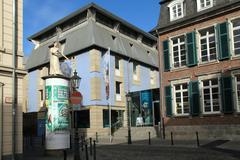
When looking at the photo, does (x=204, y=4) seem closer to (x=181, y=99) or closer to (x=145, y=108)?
(x=181, y=99)

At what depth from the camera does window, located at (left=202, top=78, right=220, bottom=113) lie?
76.5ft

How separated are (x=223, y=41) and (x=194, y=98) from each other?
431 centimetres

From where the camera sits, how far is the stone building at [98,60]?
34.9 meters

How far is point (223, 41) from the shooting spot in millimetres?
22984

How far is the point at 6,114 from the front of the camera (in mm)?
14922

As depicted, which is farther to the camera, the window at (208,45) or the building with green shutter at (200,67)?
the window at (208,45)

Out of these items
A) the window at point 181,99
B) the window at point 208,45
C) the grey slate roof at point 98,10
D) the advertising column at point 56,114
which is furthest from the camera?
the grey slate roof at point 98,10

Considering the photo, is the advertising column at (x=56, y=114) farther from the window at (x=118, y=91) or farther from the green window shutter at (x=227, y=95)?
the window at (x=118, y=91)

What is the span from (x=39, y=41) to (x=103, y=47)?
45.6 ft

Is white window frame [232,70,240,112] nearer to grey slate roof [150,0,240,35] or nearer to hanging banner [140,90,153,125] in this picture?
grey slate roof [150,0,240,35]

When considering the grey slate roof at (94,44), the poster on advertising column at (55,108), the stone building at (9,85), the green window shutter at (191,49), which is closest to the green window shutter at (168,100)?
the green window shutter at (191,49)

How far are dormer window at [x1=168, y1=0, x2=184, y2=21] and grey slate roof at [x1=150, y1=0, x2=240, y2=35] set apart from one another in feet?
1.24

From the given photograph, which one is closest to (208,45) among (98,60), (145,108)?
(145,108)

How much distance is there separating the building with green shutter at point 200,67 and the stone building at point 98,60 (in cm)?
615
